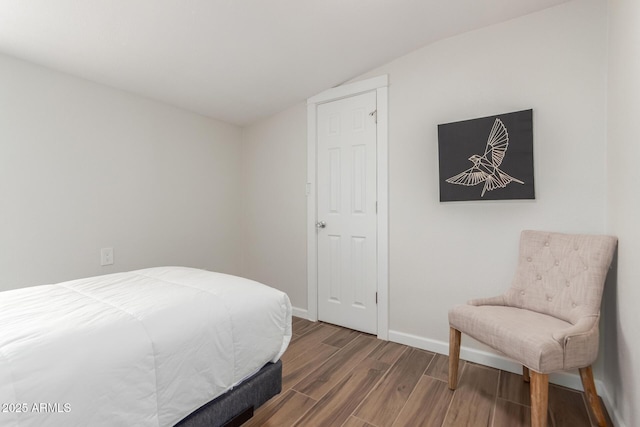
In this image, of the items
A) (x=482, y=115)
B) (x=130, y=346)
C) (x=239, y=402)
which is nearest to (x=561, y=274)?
(x=482, y=115)

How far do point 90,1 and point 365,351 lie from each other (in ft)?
8.93

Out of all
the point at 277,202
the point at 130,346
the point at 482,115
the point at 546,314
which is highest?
the point at 482,115

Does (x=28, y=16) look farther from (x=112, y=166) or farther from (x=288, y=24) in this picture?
(x=288, y=24)

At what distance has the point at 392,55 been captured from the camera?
2.44 metres

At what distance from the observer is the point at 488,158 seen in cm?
206

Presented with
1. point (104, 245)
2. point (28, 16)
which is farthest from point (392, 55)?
point (104, 245)

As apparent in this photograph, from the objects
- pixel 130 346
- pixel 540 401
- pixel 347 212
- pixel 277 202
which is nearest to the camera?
pixel 130 346

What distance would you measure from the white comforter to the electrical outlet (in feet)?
2.61

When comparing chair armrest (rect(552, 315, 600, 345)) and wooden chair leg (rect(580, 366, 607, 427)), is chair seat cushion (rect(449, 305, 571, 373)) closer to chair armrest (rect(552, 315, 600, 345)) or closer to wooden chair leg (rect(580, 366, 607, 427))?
chair armrest (rect(552, 315, 600, 345))

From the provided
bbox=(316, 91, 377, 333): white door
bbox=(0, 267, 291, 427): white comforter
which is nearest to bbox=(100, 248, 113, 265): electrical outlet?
bbox=(0, 267, 291, 427): white comforter

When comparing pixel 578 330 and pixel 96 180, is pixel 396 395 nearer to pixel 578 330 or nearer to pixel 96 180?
pixel 578 330

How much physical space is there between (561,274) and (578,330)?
1.39 ft

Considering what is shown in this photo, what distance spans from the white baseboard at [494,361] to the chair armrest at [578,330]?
0.47m

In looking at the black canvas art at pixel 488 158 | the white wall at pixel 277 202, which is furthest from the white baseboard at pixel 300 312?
the black canvas art at pixel 488 158
